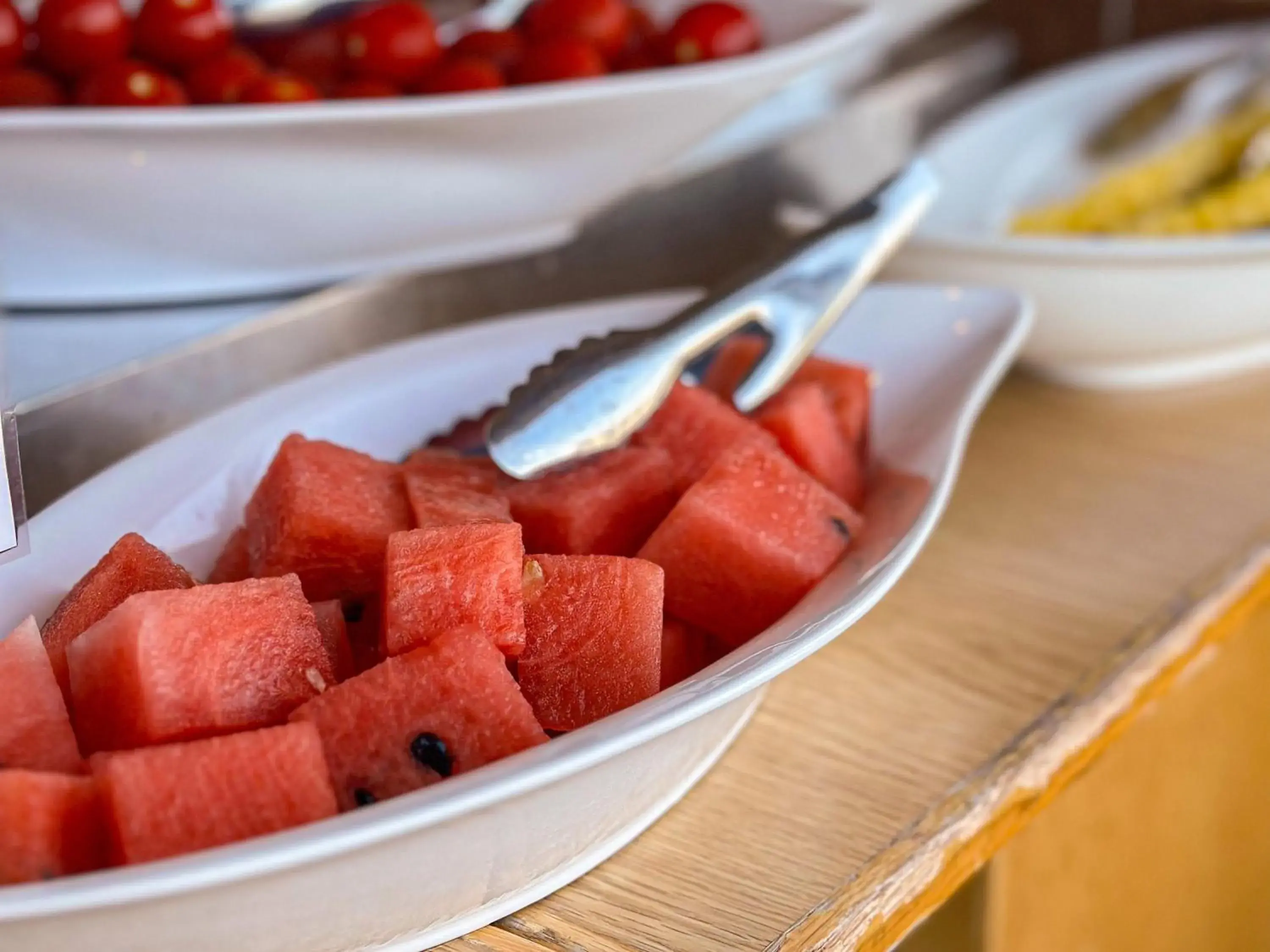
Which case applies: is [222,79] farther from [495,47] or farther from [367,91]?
[495,47]

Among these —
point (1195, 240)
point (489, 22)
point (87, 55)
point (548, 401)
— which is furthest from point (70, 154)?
point (1195, 240)

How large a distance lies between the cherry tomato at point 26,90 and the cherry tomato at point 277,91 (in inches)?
5.0

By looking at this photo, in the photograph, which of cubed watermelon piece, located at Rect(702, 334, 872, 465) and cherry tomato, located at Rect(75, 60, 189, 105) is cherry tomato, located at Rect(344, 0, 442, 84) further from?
cubed watermelon piece, located at Rect(702, 334, 872, 465)

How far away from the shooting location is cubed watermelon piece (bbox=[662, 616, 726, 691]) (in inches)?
24.1

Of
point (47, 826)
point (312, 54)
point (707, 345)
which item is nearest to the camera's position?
point (47, 826)

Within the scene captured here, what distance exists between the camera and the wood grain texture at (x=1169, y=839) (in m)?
0.79

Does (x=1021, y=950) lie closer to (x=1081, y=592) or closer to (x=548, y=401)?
(x=1081, y=592)

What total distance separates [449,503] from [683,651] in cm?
13

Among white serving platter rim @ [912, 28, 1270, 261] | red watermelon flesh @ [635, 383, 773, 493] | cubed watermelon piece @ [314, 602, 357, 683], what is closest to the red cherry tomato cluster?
white serving platter rim @ [912, 28, 1270, 261]

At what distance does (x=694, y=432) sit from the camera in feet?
2.35

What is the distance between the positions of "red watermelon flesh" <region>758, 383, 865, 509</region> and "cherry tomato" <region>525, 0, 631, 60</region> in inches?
18.1

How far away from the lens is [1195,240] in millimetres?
999

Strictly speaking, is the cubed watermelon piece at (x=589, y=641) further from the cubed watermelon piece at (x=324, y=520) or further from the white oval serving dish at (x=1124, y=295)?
the white oval serving dish at (x=1124, y=295)

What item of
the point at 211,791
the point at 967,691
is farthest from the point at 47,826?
the point at 967,691
